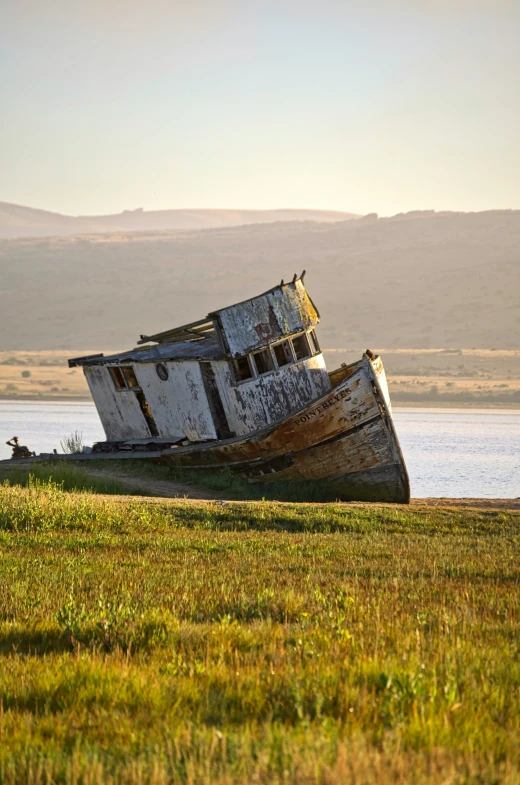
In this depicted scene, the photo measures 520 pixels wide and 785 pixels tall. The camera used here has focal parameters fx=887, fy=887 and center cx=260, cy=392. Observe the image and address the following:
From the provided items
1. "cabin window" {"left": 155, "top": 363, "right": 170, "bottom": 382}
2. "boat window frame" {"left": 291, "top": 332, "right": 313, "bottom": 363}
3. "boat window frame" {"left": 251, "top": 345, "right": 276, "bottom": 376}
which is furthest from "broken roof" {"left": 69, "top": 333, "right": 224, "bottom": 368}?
"boat window frame" {"left": 291, "top": 332, "right": 313, "bottom": 363}

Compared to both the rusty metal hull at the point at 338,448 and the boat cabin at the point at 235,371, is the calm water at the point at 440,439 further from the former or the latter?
the boat cabin at the point at 235,371

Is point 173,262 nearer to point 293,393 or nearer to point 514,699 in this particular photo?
point 293,393

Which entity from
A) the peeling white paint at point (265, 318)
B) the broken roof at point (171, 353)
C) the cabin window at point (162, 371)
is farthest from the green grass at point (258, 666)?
the cabin window at point (162, 371)

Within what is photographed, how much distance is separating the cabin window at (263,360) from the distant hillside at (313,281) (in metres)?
70.6

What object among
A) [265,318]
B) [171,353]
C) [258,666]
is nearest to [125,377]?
[171,353]

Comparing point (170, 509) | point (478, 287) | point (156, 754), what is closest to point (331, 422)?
point (170, 509)

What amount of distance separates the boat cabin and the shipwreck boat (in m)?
0.03

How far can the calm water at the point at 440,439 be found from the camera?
31.3 metres

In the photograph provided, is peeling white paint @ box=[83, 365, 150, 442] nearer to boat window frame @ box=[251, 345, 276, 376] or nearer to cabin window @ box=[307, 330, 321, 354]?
boat window frame @ box=[251, 345, 276, 376]

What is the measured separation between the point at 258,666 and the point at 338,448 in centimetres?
1836

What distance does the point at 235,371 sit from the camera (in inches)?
915

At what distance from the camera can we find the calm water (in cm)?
3131

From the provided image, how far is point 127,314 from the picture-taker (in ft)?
396

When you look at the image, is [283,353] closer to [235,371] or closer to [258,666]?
[235,371]
